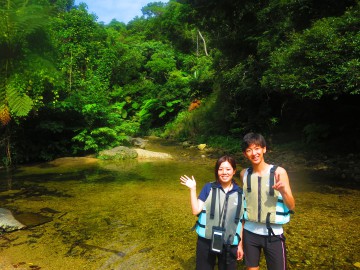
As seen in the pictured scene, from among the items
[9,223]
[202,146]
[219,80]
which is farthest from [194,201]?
[219,80]

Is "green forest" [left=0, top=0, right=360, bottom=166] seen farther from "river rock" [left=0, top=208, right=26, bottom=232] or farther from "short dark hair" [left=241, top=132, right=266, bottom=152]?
"short dark hair" [left=241, top=132, right=266, bottom=152]

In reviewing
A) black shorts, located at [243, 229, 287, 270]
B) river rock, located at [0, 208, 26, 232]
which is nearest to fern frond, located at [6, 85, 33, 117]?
river rock, located at [0, 208, 26, 232]

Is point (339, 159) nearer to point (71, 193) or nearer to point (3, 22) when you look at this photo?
point (71, 193)

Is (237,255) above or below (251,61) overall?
below

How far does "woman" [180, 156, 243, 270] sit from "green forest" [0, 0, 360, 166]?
4.93 metres

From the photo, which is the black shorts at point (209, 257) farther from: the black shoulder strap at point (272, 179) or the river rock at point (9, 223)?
the river rock at point (9, 223)

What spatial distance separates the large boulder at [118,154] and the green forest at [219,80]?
0.53 meters

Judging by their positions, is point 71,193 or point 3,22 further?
point 71,193

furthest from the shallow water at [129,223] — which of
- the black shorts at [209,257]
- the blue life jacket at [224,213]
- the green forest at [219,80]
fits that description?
the green forest at [219,80]

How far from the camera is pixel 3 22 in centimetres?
605

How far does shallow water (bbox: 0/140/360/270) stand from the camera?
406 cm

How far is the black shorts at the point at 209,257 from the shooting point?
8.30 ft

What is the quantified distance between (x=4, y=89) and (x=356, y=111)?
11.1 metres

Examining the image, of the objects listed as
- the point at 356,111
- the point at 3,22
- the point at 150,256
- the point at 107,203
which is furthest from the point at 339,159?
the point at 3,22
